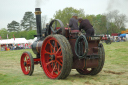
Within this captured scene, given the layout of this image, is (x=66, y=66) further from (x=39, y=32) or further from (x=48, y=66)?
(x=39, y=32)

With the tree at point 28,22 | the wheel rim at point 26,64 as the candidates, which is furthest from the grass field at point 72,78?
the tree at point 28,22

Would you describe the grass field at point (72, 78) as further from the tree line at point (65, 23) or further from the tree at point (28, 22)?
the tree at point (28, 22)

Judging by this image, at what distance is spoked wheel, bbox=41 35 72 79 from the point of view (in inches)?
190

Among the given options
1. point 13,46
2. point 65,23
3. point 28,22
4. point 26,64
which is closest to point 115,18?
point 26,64

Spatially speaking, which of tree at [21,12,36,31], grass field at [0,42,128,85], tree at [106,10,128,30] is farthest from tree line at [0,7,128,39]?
grass field at [0,42,128,85]

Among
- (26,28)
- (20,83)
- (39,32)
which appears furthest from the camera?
(26,28)

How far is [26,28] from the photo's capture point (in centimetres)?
7619

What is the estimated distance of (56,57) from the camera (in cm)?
523

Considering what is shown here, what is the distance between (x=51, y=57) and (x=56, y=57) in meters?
0.16

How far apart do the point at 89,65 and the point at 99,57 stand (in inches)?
15.5

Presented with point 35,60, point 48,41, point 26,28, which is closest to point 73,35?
point 48,41

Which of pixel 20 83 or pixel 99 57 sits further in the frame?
pixel 99 57

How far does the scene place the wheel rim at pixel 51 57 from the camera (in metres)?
5.26

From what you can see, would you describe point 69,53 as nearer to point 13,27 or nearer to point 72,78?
point 72,78
